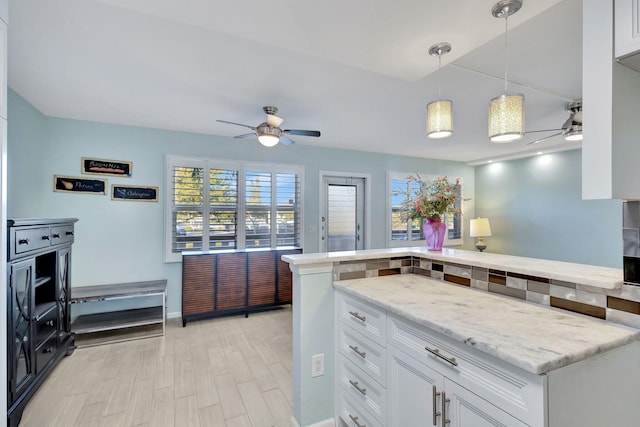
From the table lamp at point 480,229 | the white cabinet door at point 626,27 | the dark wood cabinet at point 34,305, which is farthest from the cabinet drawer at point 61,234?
the table lamp at point 480,229

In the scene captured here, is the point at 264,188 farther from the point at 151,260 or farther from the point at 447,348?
the point at 447,348

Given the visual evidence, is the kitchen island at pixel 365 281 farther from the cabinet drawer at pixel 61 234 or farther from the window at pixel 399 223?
the window at pixel 399 223

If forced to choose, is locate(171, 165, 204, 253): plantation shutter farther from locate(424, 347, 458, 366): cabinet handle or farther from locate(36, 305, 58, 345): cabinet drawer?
locate(424, 347, 458, 366): cabinet handle

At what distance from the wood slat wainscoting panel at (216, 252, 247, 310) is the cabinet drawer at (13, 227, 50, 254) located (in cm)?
180

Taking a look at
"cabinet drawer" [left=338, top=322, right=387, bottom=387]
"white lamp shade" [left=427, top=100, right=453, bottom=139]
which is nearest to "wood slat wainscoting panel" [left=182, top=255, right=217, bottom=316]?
"cabinet drawer" [left=338, top=322, right=387, bottom=387]

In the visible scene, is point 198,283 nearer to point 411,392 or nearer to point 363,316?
point 363,316

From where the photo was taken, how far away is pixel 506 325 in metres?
1.13

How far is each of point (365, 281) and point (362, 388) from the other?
594 millimetres

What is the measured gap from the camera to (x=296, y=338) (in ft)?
6.04

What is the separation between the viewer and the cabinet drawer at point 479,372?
2.87ft

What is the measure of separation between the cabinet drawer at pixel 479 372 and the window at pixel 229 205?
3.39 metres

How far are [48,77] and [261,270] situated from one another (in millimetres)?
2920

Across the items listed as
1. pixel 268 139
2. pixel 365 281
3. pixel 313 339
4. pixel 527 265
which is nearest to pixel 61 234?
pixel 268 139

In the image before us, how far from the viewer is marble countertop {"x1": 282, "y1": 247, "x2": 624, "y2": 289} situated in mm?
1205
